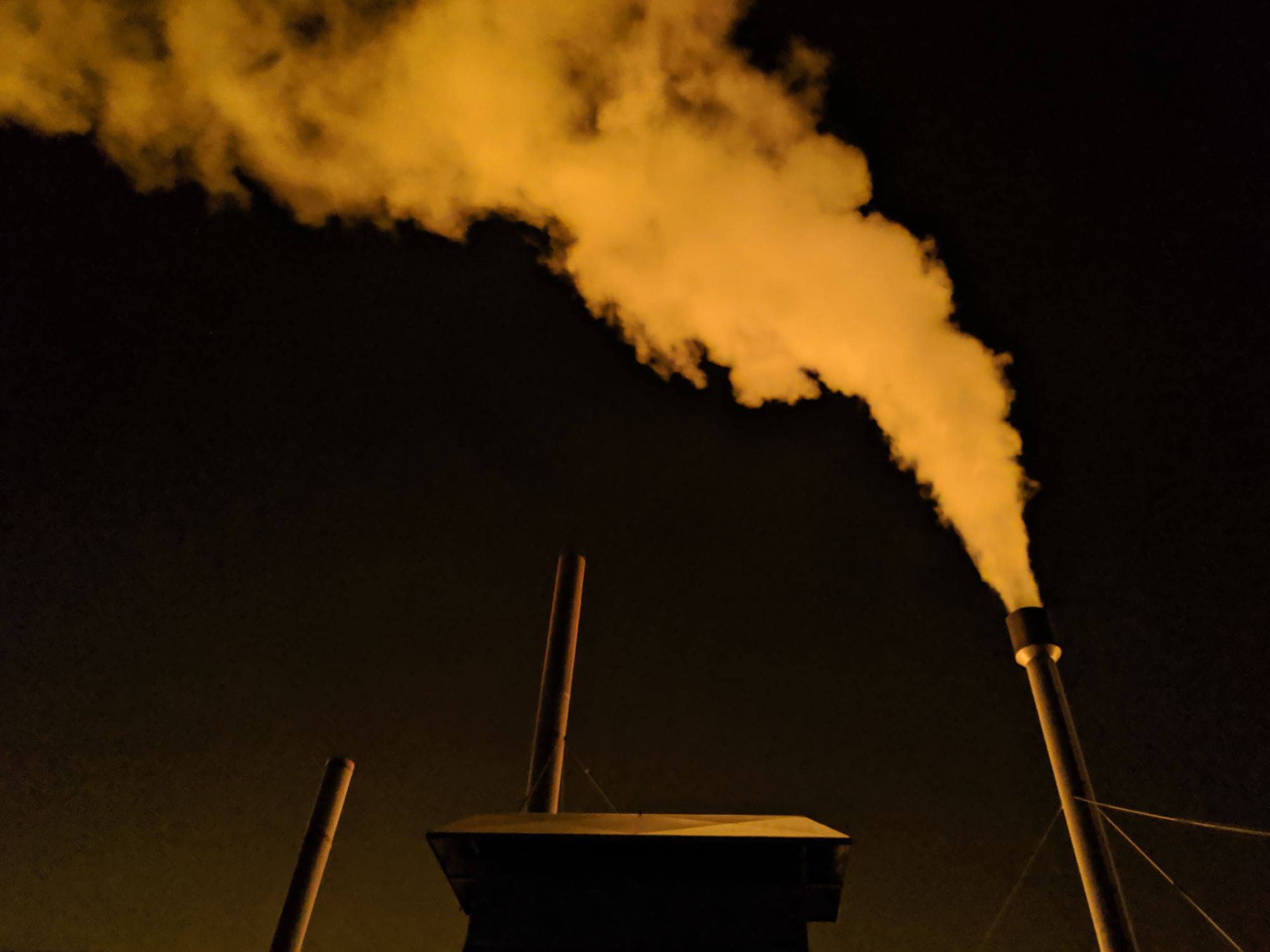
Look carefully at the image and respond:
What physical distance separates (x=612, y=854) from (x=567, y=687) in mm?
5112

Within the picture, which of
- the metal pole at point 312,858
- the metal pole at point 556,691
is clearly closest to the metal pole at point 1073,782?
the metal pole at point 556,691

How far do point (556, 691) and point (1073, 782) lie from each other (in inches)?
250

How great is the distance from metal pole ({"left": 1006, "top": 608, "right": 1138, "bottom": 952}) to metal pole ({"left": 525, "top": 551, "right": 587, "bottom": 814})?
5.89 meters

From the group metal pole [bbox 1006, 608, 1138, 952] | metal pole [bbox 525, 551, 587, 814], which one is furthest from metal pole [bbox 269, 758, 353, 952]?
metal pole [bbox 1006, 608, 1138, 952]

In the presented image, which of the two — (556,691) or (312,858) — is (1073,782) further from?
(312,858)

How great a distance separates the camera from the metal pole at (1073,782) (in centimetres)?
835

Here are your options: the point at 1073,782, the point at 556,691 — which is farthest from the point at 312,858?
the point at 1073,782

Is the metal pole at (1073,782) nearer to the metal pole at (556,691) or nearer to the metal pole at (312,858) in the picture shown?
the metal pole at (556,691)

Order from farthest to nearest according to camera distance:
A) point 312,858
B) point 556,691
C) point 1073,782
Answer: point 312,858 < point 556,691 < point 1073,782

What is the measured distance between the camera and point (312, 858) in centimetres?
1248

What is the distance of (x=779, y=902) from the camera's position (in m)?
5.80

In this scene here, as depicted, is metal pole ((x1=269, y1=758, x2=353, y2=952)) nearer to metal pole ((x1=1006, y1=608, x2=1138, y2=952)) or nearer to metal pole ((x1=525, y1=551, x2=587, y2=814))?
metal pole ((x1=525, y1=551, x2=587, y2=814))

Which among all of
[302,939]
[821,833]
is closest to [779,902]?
[821,833]

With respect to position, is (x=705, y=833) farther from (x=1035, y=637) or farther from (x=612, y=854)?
(x=1035, y=637)
